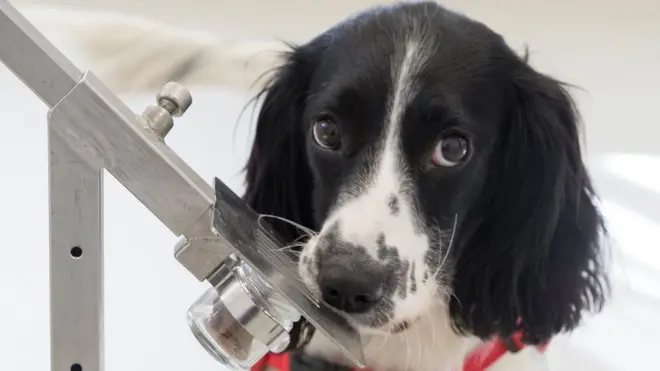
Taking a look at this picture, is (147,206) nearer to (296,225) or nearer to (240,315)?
(240,315)

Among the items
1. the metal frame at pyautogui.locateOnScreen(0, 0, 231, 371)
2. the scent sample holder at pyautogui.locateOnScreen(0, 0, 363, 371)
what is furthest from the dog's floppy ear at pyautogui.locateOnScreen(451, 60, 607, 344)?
the metal frame at pyautogui.locateOnScreen(0, 0, 231, 371)

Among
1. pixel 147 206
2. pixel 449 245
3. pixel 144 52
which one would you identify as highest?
pixel 144 52

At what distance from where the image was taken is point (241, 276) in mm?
669

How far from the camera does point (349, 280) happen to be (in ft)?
2.64

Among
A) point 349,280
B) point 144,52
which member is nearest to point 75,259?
point 349,280

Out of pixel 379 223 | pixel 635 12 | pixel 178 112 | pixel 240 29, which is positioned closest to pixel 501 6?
pixel 635 12

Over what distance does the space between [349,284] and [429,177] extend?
16cm

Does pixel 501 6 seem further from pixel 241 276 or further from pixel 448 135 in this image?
pixel 241 276

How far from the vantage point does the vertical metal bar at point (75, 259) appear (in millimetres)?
669

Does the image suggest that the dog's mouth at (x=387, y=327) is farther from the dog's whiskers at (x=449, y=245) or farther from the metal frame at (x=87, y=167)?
the metal frame at (x=87, y=167)

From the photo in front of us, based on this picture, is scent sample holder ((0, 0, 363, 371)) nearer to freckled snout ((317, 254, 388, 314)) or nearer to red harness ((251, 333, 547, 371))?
freckled snout ((317, 254, 388, 314))

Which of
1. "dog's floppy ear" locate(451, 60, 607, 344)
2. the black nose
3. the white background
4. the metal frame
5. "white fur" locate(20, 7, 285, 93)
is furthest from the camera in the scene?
the white background

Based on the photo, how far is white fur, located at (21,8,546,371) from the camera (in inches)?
34.1

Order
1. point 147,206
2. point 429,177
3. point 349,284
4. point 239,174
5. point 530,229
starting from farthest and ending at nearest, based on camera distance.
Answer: point 239,174
point 530,229
point 429,177
point 349,284
point 147,206
